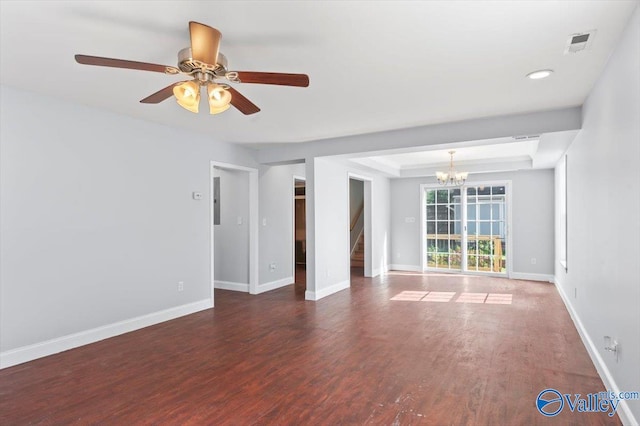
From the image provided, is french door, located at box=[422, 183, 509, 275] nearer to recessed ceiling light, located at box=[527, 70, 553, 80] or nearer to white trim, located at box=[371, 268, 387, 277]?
white trim, located at box=[371, 268, 387, 277]

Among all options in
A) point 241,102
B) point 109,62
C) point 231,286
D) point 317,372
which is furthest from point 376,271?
point 109,62

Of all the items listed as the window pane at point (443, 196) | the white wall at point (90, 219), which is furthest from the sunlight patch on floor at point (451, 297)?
the white wall at point (90, 219)

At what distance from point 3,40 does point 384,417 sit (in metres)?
3.45

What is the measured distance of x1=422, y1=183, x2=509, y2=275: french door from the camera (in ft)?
25.8

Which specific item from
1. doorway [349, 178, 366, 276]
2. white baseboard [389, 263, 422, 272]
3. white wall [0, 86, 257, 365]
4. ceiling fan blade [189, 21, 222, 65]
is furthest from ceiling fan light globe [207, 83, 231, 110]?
doorway [349, 178, 366, 276]

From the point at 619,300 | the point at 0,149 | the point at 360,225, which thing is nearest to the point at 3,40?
the point at 0,149

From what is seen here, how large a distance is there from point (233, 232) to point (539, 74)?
497cm

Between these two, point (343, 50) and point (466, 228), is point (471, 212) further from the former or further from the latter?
point (343, 50)

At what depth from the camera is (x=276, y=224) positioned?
6.75 m

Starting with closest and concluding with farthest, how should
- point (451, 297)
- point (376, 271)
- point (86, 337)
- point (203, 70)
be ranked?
point (203, 70)
point (86, 337)
point (451, 297)
point (376, 271)

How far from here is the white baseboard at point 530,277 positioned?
23.9 feet

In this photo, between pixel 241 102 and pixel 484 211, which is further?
pixel 484 211

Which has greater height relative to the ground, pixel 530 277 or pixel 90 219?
pixel 90 219

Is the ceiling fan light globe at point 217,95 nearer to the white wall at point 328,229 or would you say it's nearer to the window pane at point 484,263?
the white wall at point 328,229
